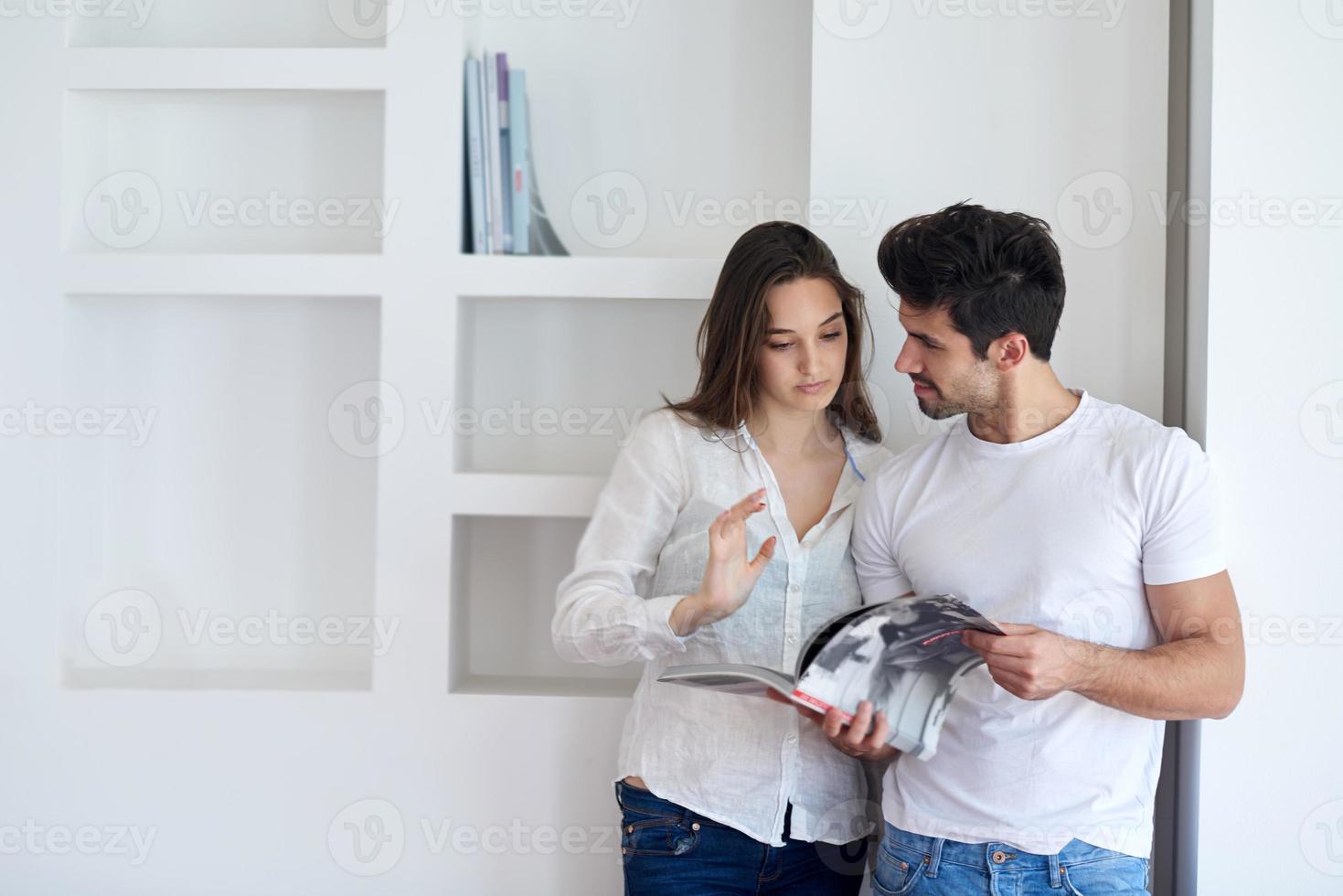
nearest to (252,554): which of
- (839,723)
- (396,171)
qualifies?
(396,171)

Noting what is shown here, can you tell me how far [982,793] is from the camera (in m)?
1.33

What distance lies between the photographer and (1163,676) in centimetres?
126

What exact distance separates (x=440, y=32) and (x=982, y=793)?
5.08 ft

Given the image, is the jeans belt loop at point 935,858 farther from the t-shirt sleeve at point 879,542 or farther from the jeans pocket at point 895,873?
the t-shirt sleeve at point 879,542

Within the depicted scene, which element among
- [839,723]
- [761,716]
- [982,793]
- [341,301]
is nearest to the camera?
[839,723]

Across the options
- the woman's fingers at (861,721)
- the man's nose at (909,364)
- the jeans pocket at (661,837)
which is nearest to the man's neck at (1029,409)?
the man's nose at (909,364)

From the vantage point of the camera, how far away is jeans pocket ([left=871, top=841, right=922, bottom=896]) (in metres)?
1.35

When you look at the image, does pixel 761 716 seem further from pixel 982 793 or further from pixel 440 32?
pixel 440 32

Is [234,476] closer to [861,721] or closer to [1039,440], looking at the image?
[861,721]

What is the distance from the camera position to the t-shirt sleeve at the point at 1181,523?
128cm

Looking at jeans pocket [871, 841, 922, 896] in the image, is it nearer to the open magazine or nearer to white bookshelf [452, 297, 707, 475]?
the open magazine

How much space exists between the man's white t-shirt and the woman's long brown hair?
35cm

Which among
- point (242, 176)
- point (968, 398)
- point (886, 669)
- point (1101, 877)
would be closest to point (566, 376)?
point (242, 176)

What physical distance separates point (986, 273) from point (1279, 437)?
1.85 feet
